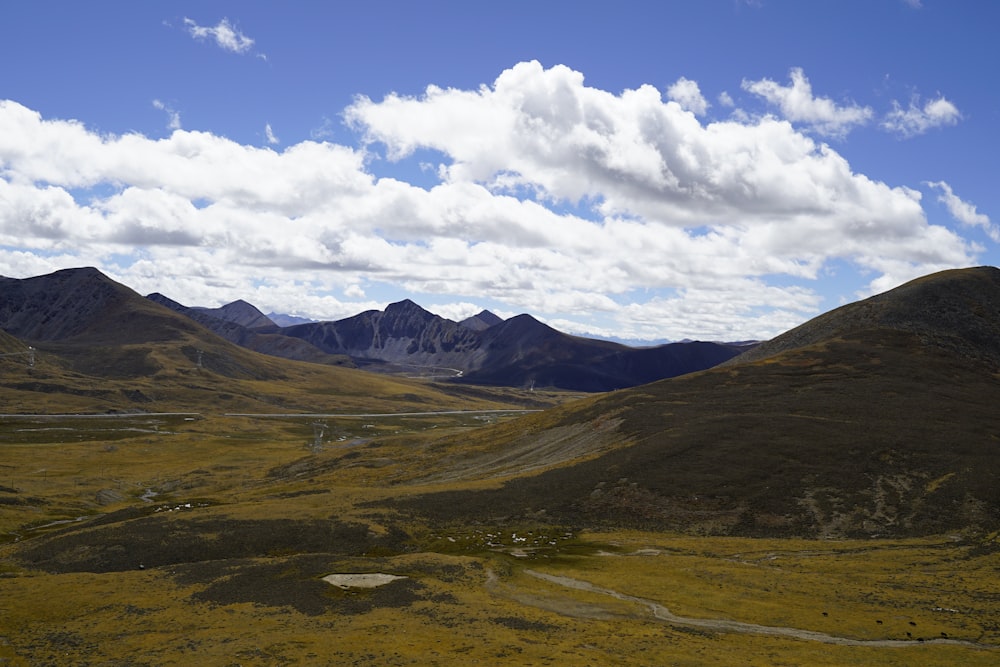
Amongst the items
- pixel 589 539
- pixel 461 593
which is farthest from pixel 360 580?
pixel 589 539

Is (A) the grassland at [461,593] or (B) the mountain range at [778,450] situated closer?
(A) the grassland at [461,593]

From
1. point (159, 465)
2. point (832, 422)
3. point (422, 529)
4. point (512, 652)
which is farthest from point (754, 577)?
point (159, 465)

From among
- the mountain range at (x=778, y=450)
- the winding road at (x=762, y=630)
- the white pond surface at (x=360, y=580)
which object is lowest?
the white pond surface at (x=360, y=580)

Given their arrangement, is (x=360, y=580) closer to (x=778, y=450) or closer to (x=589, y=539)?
(x=589, y=539)

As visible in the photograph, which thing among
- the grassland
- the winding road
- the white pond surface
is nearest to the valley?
the winding road

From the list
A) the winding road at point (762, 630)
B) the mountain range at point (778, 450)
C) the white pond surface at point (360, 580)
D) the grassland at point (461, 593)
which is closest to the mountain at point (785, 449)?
the mountain range at point (778, 450)

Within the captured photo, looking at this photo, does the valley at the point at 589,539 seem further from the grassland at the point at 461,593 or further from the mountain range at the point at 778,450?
the mountain range at the point at 778,450
